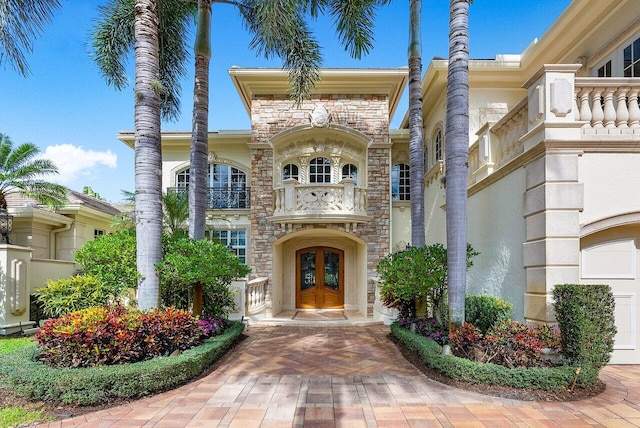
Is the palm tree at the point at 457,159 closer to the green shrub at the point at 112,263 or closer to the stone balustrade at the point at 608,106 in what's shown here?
the stone balustrade at the point at 608,106

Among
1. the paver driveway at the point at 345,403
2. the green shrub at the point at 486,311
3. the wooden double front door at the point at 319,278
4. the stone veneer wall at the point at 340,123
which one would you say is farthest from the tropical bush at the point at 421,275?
the wooden double front door at the point at 319,278

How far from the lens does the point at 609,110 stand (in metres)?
5.68

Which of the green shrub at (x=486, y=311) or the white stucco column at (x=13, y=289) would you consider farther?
the white stucco column at (x=13, y=289)

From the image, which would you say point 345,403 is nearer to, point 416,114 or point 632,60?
point 416,114

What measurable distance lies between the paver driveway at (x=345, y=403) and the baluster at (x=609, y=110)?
3.88 m

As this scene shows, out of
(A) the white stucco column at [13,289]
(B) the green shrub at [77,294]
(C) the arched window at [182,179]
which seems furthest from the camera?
(C) the arched window at [182,179]

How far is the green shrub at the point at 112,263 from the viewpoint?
247 inches

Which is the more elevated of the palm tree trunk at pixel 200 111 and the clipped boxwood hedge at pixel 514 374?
the palm tree trunk at pixel 200 111

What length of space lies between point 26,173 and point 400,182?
530 inches

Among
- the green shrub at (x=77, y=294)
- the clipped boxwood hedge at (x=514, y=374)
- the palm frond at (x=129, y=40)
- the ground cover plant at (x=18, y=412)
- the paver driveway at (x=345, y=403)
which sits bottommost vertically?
the paver driveway at (x=345, y=403)

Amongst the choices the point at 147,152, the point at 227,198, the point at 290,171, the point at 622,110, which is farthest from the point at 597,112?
the point at 227,198

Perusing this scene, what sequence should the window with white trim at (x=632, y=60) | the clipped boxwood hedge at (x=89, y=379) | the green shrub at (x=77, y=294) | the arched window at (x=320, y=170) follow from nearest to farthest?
1. the clipped boxwood hedge at (x=89, y=379)
2. the green shrub at (x=77, y=294)
3. the window with white trim at (x=632, y=60)
4. the arched window at (x=320, y=170)

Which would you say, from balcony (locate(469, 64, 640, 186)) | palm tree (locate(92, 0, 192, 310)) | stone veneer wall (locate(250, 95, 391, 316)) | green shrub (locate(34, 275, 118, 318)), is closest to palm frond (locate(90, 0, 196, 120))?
palm tree (locate(92, 0, 192, 310))

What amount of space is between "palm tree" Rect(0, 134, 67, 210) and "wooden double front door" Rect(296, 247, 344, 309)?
9174 mm
